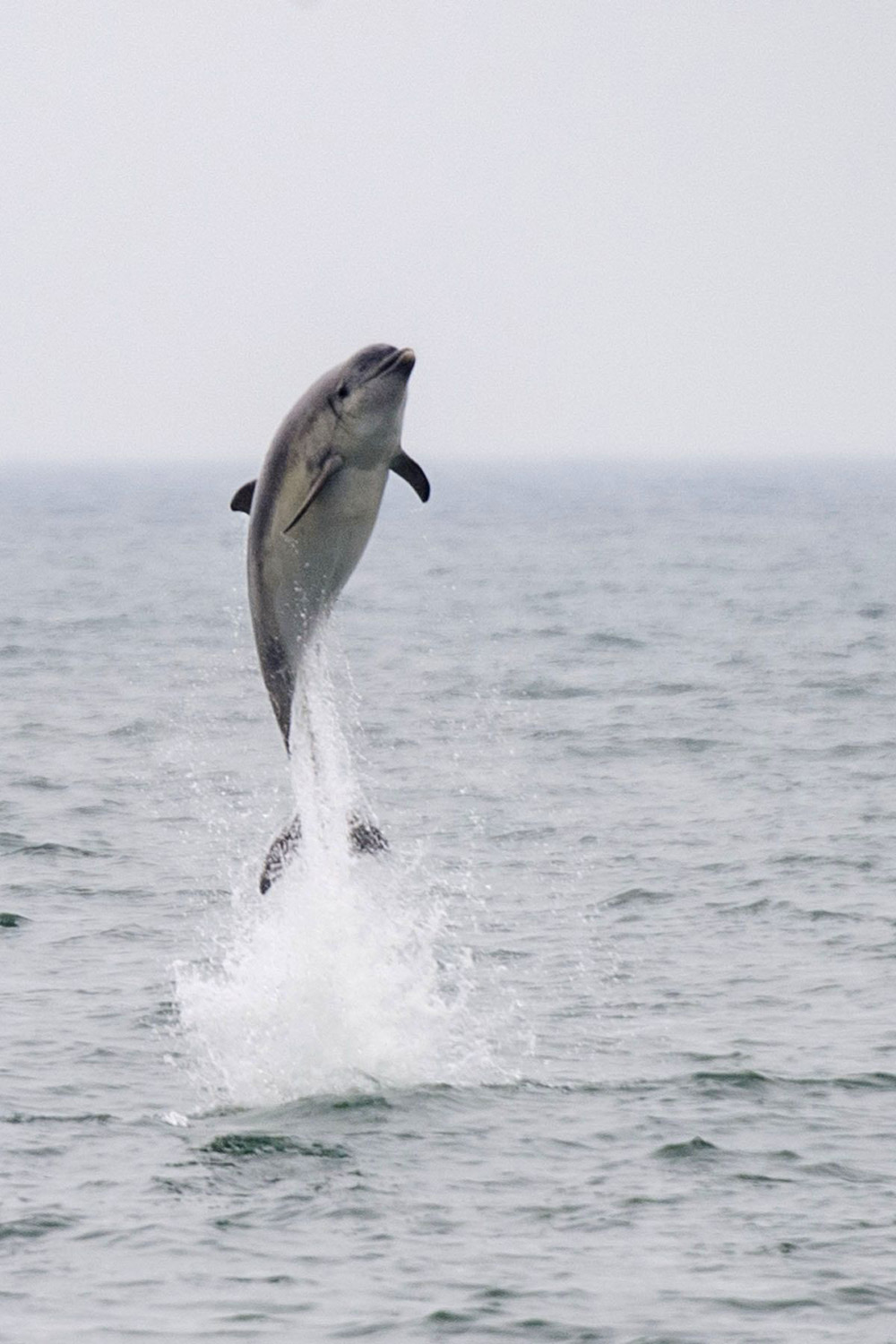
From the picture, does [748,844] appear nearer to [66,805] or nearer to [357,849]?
[66,805]

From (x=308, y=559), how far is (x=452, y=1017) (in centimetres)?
569

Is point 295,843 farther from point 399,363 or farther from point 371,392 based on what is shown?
point 399,363

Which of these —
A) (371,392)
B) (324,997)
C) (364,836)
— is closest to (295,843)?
(364,836)

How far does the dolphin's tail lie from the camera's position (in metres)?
13.5

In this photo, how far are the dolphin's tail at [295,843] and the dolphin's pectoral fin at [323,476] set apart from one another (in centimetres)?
245

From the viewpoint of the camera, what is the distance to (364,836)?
13.5 meters

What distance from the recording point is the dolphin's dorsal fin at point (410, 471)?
1189cm

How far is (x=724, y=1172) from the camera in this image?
13.7 m

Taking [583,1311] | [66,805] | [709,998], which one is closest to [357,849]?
[583,1311]

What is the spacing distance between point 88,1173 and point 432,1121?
219 cm

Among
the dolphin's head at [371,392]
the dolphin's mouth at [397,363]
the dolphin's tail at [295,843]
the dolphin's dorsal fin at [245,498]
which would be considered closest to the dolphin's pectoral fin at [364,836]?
the dolphin's tail at [295,843]

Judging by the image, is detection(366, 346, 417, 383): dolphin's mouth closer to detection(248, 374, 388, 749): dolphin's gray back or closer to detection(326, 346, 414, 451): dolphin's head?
detection(326, 346, 414, 451): dolphin's head

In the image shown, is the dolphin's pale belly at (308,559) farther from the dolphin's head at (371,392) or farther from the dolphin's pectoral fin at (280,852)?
the dolphin's pectoral fin at (280,852)

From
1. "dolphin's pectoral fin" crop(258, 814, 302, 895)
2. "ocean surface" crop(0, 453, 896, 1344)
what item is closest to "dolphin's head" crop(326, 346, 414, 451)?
"ocean surface" crop(0, 453, 896, 1344)
